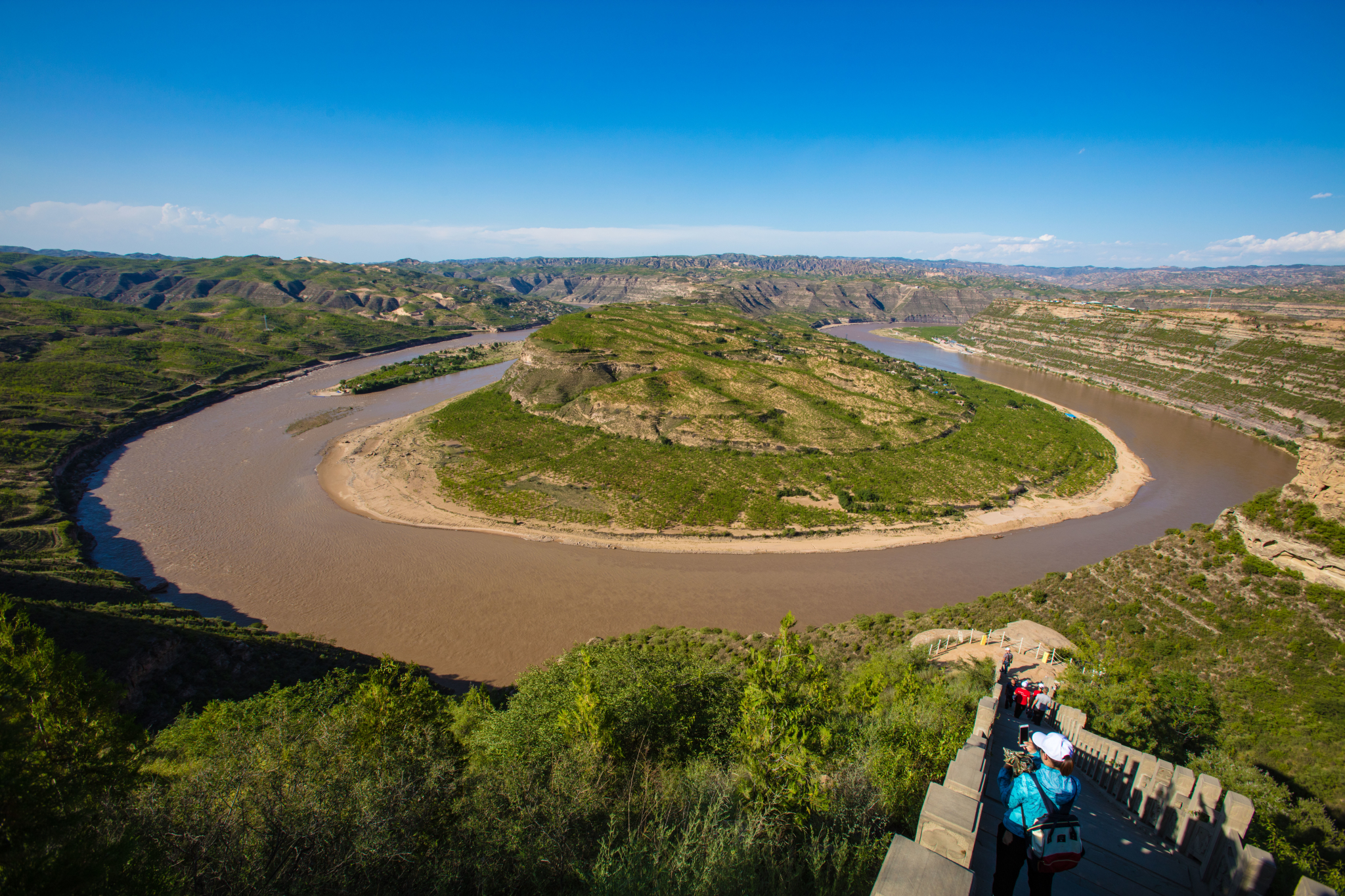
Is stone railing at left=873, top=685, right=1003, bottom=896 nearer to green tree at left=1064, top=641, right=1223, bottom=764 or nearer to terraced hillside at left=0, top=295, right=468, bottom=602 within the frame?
green tree at left=1064, top=641, right=1223, bottom=764

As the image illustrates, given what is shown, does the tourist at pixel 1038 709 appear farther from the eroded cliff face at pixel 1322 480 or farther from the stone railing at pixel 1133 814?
the eroded cliff face at pixel 1322 480

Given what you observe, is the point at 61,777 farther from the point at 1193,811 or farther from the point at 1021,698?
the point at 1021,698

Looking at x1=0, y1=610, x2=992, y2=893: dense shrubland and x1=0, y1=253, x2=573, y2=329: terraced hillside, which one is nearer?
x1=0, y1=610, x2=992, y2=893: dense shrubland

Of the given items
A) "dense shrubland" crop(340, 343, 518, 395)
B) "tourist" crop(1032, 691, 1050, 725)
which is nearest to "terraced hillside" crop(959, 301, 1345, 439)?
Result: "tourist" crop(1032, 691, 1050, 725)

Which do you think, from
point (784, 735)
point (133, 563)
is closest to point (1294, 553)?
point (784, 735)

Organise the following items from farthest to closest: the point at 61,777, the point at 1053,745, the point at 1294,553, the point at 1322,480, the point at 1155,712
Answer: the point at 1322,480 → the point at 1294,553 → the point at 1155,712 → the point at 61,777 → the point at 1053,745

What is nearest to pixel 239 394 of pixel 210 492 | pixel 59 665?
pixel 210 492
